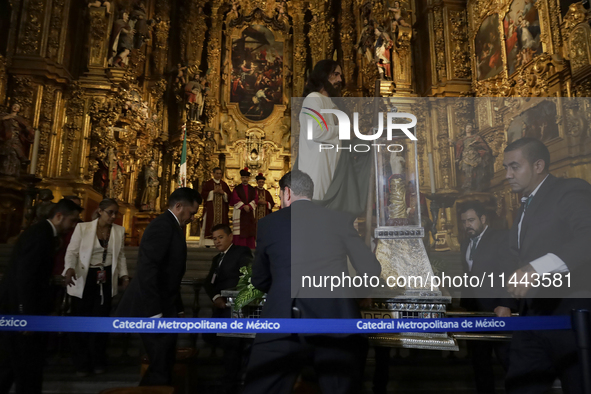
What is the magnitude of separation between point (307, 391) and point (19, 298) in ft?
7.00

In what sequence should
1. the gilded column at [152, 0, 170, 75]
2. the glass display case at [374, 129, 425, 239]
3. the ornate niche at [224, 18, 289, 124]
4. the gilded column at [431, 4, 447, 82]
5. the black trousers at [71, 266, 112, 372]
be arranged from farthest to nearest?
the ornate niche at [224, 18, 289, 124], the gilded column at [152, 0, 170, 75], the gilded column at [431, 4, 447, 82], the black trousers at [71, 266, 112, 372], the glass display case at [374, 129, 425, 239]

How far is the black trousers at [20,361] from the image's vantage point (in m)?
2.83

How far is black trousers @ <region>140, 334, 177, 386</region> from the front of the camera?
2.78 meters

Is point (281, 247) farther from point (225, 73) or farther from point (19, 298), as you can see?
point (225, 73)

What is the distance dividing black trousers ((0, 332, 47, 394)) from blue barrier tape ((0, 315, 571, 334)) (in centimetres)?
102

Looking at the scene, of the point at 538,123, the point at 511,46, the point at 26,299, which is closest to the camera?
the point at 26,299

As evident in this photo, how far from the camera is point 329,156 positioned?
10.7ft

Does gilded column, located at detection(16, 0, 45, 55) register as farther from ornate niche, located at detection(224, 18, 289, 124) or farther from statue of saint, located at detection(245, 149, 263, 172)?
statue of saint, located at detection(245, 149, 263, 172)

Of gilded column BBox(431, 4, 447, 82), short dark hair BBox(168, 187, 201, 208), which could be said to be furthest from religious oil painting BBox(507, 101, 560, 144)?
short dark hair BBox(168, 187, 201, 208)

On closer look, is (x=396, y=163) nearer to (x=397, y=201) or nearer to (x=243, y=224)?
(x=397, y=201)

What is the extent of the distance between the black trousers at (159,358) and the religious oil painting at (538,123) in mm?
8355

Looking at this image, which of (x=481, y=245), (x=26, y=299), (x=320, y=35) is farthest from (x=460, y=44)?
(x=26, y=299)

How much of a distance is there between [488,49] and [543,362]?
34.8ft

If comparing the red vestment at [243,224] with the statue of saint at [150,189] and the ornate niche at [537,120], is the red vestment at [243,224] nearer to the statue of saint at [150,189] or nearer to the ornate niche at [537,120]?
the statue of saint at [150,189]
